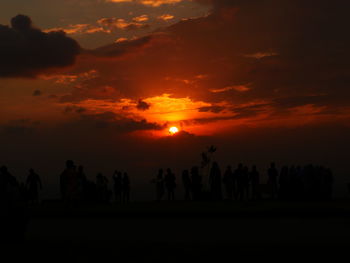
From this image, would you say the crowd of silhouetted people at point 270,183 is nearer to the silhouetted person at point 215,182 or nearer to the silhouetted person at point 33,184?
the silhouetted person at point 215,182

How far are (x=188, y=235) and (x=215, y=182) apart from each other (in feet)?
67.9

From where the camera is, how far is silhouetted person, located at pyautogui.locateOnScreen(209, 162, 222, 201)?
38.4m

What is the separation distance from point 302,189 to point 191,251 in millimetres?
25248

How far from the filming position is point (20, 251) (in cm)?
1424

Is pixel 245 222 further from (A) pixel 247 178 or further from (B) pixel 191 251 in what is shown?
(A) pixel 247 178

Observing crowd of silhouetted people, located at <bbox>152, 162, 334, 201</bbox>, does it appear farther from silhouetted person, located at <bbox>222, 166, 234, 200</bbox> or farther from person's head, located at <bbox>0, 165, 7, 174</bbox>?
person's head, located at <bbox>0, 165, 7, 174</bbox>

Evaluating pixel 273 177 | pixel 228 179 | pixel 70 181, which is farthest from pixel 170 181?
pixel 70 181

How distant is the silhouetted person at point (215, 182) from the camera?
3844 cm

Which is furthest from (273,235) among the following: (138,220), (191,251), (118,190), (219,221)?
(118,190)

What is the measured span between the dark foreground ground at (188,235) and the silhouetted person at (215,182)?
30.5 ft

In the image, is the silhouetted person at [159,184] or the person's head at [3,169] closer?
the person's head at [3,169]

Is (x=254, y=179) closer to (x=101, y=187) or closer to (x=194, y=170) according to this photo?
(x=194, y=170)

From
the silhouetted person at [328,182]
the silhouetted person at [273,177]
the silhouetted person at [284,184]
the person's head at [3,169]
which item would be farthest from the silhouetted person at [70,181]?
the silhouetted person at [328,182]

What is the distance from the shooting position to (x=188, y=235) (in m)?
18.5
